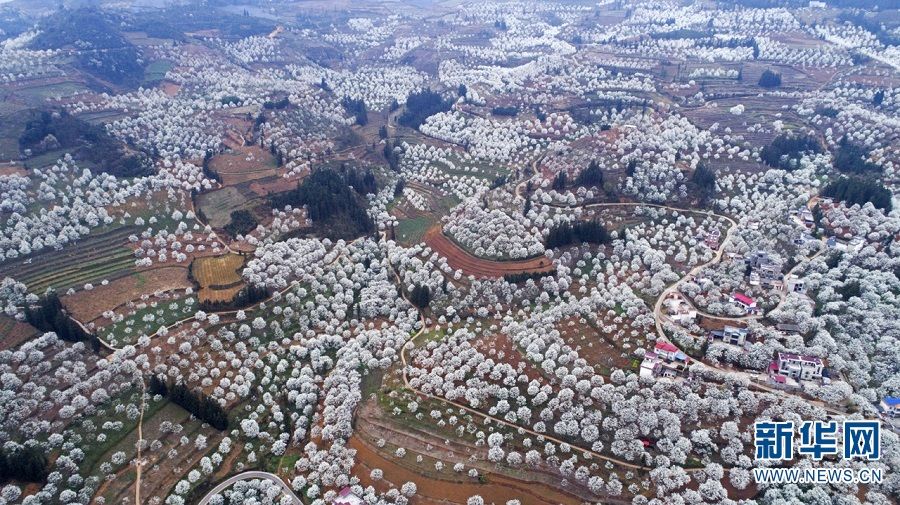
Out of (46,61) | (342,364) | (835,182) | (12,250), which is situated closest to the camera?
(342,364)

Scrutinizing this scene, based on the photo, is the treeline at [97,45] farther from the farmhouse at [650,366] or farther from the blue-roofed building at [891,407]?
the blue-roofed building at [891,407]

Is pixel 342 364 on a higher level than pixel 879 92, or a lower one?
lower

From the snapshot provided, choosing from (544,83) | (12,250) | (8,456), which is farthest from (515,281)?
(544,83)

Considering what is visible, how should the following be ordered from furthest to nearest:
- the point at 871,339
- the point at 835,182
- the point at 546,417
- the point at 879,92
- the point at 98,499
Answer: the point at 879,92, the point at 835,182, the point at 871,339, the point at 546,417, the point at 98,499

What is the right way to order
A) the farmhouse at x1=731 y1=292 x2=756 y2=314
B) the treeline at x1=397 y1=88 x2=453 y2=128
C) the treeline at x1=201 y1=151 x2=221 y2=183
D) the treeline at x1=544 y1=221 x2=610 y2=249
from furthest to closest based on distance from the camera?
the treeline at x1=397 y1=88 x2=453 y2=128 → the treeline at x1=201 y1=151 x2=221 y2=183 → the treeline at x1=544 y1=221 x2=610 y2=249 → the farmhouse at x1=731 y1=292 x2=756 y2=314

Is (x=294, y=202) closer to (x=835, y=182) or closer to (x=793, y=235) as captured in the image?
(x=793, y=235)

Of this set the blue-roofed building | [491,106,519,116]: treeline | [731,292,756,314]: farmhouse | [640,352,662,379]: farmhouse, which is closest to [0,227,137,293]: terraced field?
[640,352,662,379]: farmhouse

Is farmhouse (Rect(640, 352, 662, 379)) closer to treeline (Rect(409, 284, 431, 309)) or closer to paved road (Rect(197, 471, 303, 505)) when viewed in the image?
treeline (Rect(409, 284, 431, 309))

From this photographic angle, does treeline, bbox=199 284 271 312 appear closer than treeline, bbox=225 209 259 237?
Yes
